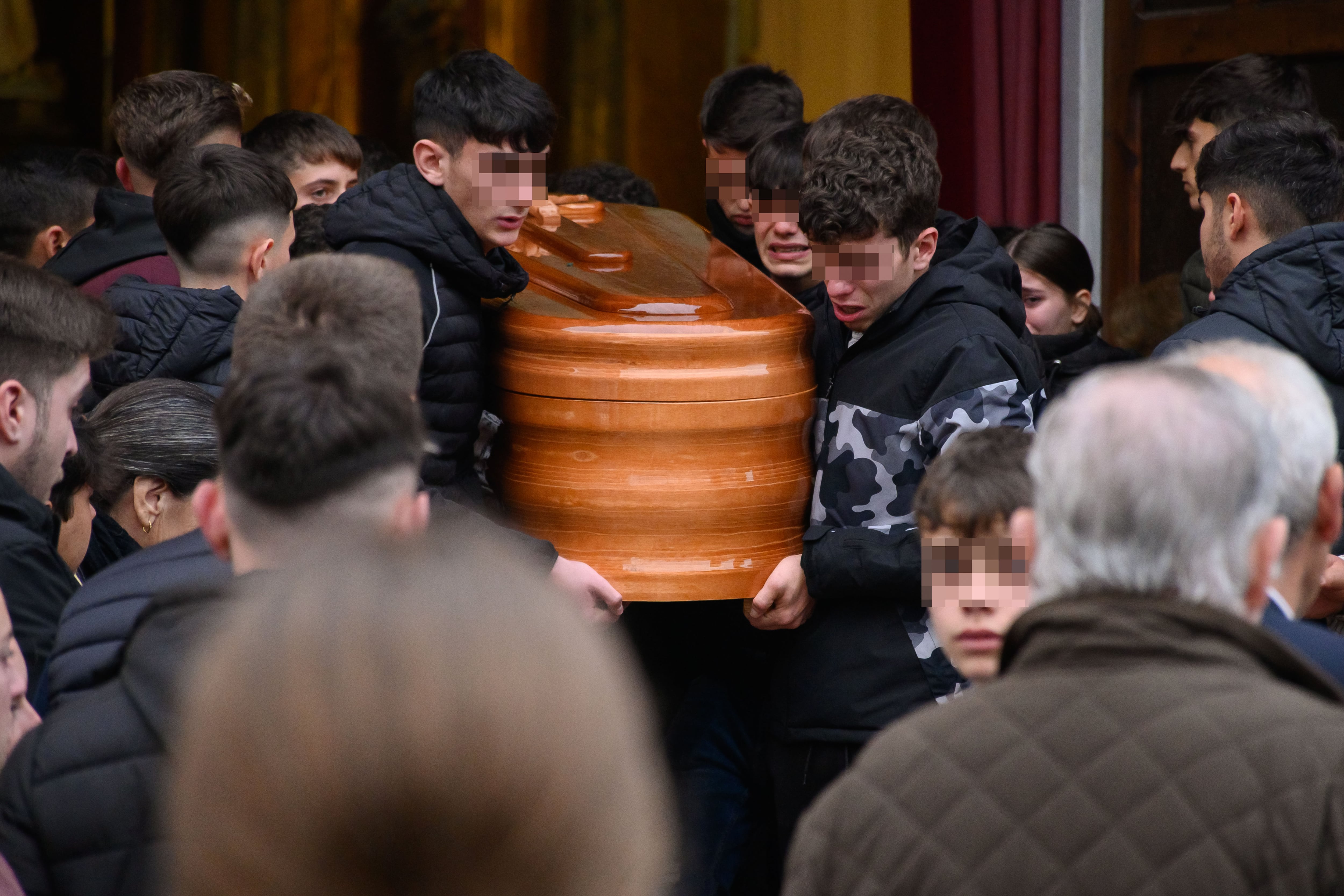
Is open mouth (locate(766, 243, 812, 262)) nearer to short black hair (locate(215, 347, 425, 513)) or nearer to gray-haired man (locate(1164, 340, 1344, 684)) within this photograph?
gray-haired man (locate(1164, 340, 1344, 684))

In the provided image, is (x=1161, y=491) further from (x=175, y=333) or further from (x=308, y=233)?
(x=308, y=233)

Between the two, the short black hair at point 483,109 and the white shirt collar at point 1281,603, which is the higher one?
the short black hair at point 483,109

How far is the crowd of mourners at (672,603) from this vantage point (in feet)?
2.60

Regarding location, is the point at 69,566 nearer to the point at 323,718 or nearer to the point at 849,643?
the point at 849,643

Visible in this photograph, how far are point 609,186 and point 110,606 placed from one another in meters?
2.94

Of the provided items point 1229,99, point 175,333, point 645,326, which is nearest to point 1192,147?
point 1229,99

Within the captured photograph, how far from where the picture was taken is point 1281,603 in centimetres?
142

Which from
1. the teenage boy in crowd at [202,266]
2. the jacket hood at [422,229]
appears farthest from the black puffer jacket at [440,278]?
the teenage boy in crowd at [202,266]

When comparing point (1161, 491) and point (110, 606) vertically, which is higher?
point (1161, 491)

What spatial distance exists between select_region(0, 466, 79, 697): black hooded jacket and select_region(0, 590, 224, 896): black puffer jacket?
57cm

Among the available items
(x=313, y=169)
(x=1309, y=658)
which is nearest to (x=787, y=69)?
(x=313, y=169)

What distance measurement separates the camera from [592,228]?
2.67 m

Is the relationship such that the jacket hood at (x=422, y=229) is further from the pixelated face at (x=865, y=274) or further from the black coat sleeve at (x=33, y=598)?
the black coat sleeve at (x=33, y=598)

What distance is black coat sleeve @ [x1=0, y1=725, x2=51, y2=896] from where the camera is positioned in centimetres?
128
